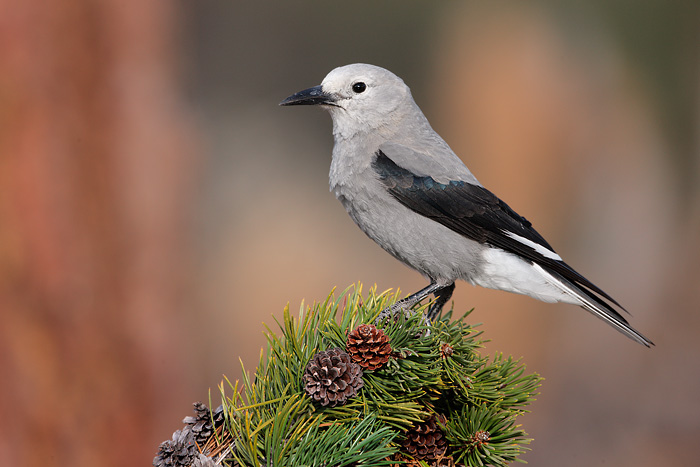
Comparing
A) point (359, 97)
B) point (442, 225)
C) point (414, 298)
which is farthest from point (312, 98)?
point (414, 298)

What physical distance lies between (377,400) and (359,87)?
1.42 meters

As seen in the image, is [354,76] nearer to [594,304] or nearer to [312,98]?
[312,98]

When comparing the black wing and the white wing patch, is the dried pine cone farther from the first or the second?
the white wing patch

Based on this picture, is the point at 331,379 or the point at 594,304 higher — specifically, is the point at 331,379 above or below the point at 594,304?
below

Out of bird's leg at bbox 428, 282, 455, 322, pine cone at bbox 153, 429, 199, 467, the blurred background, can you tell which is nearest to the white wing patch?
bird's leg at bbox 428, 282, 455, 322

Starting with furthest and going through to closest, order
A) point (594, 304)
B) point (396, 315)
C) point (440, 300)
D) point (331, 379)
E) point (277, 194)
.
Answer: point (277, 194)
point (440, 300)
point (594, 304)
point (396, 315)
point (331, 379)

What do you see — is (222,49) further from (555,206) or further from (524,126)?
(555,206)

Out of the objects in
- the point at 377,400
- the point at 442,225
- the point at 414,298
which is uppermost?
the point at 442,225

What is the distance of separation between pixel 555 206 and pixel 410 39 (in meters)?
2.06

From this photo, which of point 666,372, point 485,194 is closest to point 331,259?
point 666,372

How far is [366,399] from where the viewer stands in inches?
58.7

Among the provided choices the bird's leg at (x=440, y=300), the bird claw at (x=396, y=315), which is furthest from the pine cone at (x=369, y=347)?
the bird's leg at (x=440, y=300)

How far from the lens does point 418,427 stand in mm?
1589

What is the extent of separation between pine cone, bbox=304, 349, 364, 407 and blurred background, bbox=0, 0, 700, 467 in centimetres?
244
